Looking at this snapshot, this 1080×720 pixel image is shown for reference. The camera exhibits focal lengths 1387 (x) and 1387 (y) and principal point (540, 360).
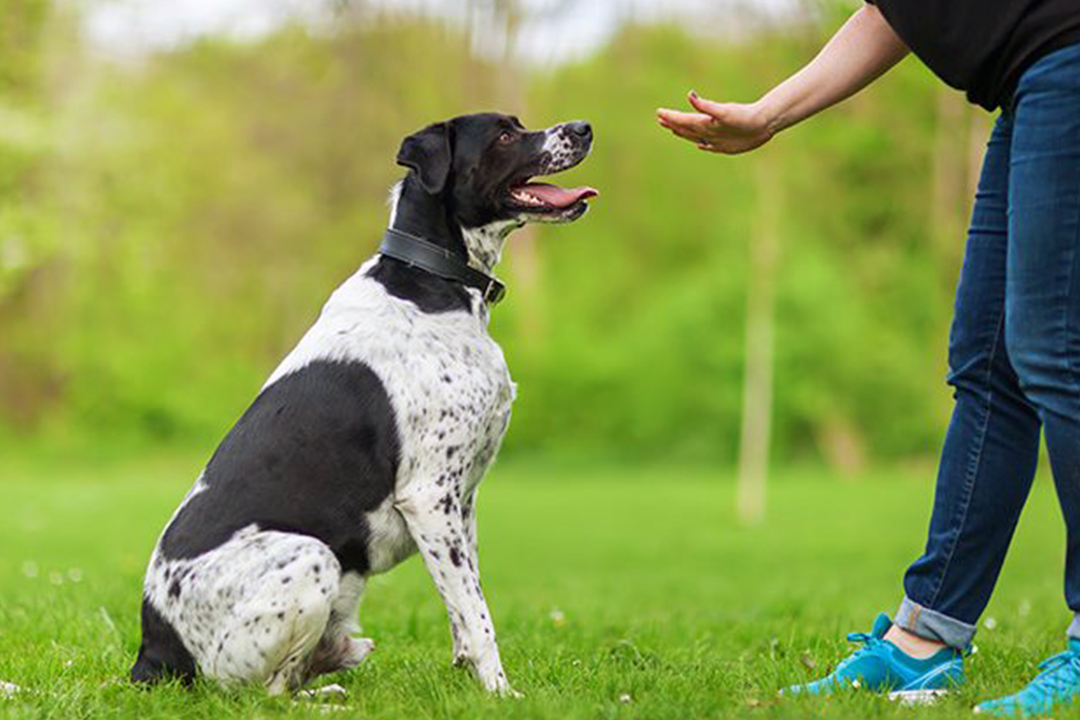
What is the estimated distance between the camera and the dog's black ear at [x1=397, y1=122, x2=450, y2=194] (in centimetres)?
414

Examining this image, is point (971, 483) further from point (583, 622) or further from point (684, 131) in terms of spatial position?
point (583, 622)

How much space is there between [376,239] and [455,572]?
982 inches

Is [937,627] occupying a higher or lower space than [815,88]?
lower

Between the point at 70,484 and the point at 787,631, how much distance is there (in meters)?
18.9

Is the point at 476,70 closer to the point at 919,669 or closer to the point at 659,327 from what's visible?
the point at 659,327

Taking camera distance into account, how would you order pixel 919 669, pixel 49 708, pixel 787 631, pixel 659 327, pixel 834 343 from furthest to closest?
pixel 659 327
pixel 834 343
pixel 787 631
pixel 919 669
pixel 49 708

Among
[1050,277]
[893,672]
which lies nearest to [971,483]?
[893,672]

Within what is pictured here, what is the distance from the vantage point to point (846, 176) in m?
25.0

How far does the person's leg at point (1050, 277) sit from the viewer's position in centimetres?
312

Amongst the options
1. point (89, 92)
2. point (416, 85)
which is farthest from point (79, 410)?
point (416, 85)

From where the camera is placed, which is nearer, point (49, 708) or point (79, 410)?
point (49, 708)

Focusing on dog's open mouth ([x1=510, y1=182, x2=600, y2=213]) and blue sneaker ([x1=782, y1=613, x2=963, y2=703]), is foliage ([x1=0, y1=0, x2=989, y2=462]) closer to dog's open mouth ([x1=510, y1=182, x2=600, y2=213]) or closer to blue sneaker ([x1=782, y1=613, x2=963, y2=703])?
dog's open mouth ([x1=510, y1=182, x2=600, y2=213])

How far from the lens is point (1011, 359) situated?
3.31 meters

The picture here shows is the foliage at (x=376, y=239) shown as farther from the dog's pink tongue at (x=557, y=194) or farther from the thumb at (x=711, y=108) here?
the thumb at (x=711, y=108)
